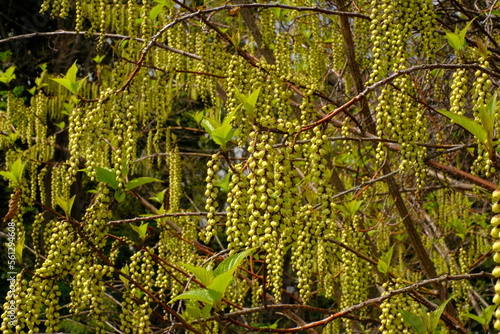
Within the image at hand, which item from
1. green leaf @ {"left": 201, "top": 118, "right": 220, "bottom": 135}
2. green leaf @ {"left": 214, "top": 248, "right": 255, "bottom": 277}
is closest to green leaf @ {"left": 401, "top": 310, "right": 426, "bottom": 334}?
green leaf @ {"left": 214, "top": 248, "right": 255, "bottom": 277}

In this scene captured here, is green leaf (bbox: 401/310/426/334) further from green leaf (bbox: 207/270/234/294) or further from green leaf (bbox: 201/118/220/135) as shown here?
green leaf (bbox: 201/118/220/135)

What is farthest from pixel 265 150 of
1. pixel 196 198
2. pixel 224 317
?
pixel 196 198

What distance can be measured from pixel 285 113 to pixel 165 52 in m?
1.51

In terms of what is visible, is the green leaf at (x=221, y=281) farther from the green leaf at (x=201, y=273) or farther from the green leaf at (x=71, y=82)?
A: the green leaf at (x=71, y=82)

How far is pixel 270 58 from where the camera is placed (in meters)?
3.21

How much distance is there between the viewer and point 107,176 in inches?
77.8

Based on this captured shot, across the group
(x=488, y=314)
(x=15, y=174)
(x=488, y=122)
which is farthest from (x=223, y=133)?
(x=488, y=314)

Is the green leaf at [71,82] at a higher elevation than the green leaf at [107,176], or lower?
higher

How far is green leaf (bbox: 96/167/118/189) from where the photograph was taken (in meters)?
1.95

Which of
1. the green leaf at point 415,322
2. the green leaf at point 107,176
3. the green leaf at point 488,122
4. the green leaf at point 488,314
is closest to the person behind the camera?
the green leaf at point 488,122

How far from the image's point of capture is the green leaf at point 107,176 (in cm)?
195

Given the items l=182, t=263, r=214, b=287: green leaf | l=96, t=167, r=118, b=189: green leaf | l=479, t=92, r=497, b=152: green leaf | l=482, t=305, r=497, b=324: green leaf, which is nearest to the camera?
l=479, t=92, r=497, b=152: green leaf

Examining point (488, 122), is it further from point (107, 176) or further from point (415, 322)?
point (107, 176)

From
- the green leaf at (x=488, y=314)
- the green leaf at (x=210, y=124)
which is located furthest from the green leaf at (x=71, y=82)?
the green leaf at (x=488, y=314)
